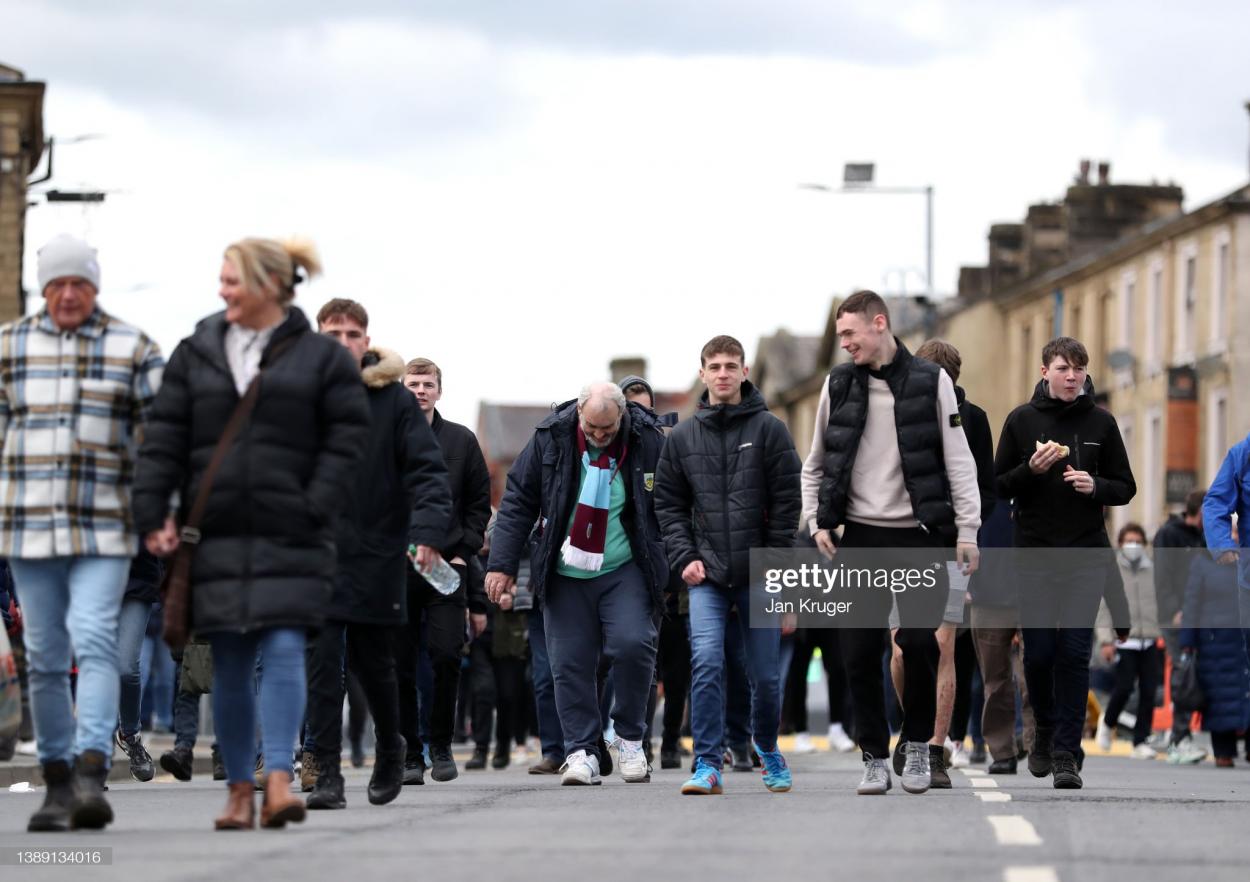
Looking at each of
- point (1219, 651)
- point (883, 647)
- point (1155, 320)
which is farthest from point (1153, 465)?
point (883, 647)

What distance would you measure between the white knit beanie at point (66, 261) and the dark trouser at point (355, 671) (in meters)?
2.23

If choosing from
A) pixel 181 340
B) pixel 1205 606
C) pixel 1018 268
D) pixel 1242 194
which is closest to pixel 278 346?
pixel 181 340

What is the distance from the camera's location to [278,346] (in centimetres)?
1003

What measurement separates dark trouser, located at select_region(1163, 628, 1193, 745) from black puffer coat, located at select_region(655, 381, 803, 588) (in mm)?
8858

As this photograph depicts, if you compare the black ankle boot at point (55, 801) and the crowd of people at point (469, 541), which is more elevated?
the crowd of people at point (469, 541)

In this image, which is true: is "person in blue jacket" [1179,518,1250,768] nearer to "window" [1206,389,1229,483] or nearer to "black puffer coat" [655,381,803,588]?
"black puffer coat" [655,381,803,588]

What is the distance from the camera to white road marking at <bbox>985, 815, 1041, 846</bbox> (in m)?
9.64

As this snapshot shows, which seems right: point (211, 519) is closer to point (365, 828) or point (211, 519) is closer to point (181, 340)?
point (181, 340)

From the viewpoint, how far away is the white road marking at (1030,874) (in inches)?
326

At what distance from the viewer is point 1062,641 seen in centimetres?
1395

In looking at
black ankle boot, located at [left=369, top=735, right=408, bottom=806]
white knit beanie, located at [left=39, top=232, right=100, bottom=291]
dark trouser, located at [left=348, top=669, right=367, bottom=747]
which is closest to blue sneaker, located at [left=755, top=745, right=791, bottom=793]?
black ankle boot, located at [left=369, top=735, right=408, bottom=806]

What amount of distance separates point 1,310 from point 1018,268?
30286mm

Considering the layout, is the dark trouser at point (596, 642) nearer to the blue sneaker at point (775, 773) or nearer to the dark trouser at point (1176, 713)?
the blue sneaker at point (775, 773)

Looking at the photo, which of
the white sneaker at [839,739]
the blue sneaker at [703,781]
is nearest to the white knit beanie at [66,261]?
the blue sneaker at [703,781]
